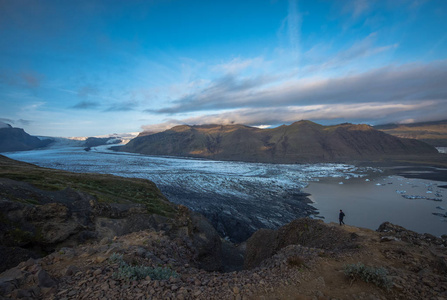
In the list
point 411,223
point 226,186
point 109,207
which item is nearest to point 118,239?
point 109,207

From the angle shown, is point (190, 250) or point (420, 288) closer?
point (420, 288)

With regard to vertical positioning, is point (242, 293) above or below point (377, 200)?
above

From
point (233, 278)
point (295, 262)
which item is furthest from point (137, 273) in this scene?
point (295, 262)

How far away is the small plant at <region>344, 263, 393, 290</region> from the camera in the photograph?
5.55 meters

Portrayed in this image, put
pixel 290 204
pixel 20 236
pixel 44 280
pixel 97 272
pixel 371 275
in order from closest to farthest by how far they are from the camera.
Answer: pixel 44 280
pixel 97 272
pixel 371 275
pixel 20 236
pixel 290 204

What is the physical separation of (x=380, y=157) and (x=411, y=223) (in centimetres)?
14798

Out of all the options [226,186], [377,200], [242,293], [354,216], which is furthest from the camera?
[226,186]

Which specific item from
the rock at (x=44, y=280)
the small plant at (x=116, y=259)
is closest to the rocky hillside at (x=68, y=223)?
the small plant at (x=116, y=259)

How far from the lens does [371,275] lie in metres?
5.83

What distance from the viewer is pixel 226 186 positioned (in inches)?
2522

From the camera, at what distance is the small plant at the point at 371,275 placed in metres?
5.55

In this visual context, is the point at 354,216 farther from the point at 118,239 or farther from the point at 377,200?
the point at 118,239

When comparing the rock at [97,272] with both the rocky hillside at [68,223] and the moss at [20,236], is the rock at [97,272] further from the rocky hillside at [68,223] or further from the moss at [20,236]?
the moss at [20,236]

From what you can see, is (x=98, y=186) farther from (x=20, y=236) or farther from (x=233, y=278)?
(x=233, y=278)
